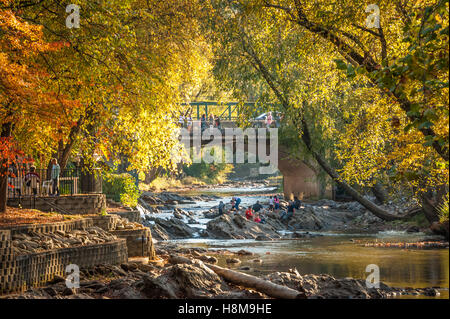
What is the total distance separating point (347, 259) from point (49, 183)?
10849 millimetres

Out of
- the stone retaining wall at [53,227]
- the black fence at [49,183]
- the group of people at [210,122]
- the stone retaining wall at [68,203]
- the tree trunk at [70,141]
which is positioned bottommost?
the stone retaining wall at [53,227]

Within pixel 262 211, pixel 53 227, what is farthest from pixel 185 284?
pixel 262 211

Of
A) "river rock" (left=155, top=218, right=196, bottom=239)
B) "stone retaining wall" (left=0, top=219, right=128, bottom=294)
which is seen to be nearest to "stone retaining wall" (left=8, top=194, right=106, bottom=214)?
"stone retaining wall" (left=0, top=219, right=128, bottom=294)

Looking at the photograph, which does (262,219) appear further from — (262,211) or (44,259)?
(44,259)

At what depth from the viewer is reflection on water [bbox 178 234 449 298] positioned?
18691mm

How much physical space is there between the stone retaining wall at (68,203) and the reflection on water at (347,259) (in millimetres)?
4864

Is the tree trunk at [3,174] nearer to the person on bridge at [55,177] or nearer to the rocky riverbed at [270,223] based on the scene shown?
the person on bridge at [55,177]

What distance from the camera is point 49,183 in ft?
81.6

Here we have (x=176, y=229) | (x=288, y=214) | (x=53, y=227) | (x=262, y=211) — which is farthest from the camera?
(x=262, y=211)

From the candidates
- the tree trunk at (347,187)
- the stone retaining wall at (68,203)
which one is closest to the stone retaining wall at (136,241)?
the stone retaining wall at (68,203)

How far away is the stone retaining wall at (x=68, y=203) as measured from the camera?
23000 mm
